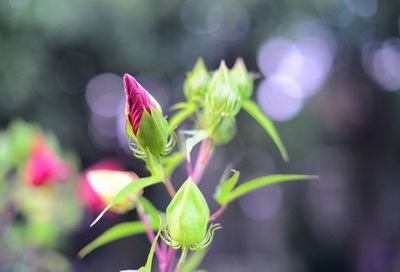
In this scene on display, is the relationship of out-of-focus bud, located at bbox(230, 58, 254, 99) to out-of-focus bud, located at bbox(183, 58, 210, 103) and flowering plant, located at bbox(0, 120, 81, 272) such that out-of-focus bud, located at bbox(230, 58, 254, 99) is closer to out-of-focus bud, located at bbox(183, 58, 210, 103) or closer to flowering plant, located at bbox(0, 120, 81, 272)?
out-of-focus bud, located at bbox(183, 58, 210, 103)

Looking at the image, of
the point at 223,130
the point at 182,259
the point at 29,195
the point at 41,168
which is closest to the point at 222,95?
the point at 223,130

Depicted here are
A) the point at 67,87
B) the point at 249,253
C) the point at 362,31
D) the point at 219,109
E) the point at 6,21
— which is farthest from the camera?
the point at 249,253

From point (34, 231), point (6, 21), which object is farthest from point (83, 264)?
point (34, 231)

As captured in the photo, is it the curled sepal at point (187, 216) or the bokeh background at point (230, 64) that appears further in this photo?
the bokeh background at point (230, 64)

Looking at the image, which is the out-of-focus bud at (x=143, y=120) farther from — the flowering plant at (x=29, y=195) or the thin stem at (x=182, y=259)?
the flowering plant at (x=29, y=195)

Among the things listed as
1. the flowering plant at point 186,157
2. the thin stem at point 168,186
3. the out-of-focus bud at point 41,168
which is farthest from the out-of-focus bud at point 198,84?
the out-of-focus bud at point 41,168

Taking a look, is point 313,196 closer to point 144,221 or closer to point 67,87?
point 67,87
